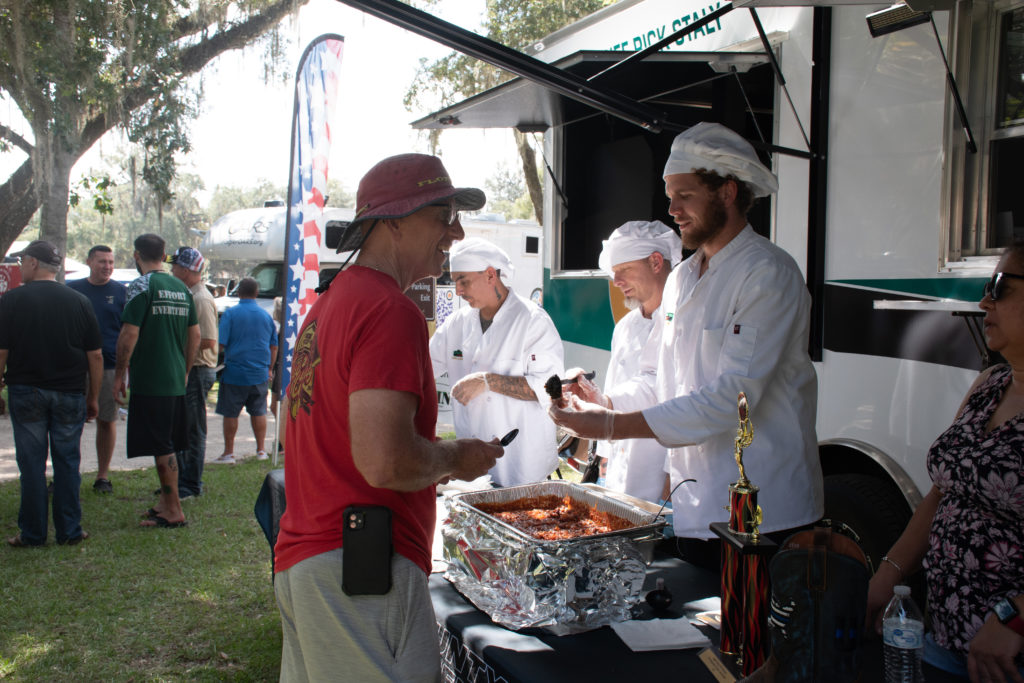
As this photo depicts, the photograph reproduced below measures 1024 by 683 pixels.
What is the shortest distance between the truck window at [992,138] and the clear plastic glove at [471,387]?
7.32 feet

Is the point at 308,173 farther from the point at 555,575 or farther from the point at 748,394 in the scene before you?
the point at 555,575

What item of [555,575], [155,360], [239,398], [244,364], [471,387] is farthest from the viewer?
[239,398]

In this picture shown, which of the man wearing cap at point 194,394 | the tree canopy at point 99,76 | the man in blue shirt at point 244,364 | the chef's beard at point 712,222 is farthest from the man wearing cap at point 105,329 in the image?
the chef's beard at point 712,222

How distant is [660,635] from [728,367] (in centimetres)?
77

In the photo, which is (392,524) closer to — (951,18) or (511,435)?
(511,435)

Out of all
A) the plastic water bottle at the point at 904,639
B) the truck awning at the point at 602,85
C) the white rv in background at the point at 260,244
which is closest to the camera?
the plastic water bottle at the point at 904,639

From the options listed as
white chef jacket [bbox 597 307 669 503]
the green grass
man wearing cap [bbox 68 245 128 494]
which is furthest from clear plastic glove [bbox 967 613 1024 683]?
man wearing cap [bbox 68 245 128 494]

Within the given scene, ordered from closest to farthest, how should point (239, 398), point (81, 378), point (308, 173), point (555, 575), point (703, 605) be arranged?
1. point (555, 575)
2. point (703, 605)
3. point (81, 378)
4. point (308, 173)
5. point (239, 398)

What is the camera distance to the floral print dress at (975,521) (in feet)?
5.74

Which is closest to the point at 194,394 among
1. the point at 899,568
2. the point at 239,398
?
the point at 239,398

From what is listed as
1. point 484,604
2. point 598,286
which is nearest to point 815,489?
point 484,604

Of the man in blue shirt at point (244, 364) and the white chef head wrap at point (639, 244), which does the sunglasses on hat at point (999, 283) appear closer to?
the white chef head wrap at point (639, 244)

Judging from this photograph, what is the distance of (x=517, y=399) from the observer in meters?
4.19

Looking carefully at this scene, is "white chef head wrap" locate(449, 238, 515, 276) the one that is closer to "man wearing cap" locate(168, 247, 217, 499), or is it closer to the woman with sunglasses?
the woman with sunglasses
